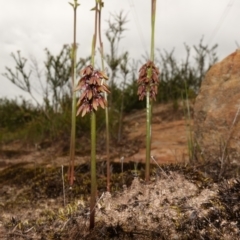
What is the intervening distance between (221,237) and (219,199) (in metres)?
0.26

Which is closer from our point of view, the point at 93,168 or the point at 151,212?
the point at 93,168

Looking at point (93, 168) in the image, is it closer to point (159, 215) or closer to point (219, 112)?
point (159, 215)

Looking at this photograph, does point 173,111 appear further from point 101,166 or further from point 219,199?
point 219,199

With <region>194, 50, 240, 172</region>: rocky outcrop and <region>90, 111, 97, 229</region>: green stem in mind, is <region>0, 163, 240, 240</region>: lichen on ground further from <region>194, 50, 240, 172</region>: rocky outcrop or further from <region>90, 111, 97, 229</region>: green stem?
<region>194, 50, 240, 172</region>: rocky outcrop

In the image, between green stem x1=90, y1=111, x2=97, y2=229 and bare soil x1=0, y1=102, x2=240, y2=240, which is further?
bare soil x1=0, y1=102, x2=240, y2=240

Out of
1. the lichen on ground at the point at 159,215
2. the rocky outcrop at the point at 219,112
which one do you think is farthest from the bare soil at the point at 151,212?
the rocky outcrop at the point at 219,112

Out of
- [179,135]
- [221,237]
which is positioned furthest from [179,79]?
[221,237]

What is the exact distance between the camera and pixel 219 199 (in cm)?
212

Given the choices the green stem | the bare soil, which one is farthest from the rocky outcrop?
the green stem

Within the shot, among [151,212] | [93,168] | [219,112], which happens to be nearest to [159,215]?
[151,212]

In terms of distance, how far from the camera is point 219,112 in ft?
11.4

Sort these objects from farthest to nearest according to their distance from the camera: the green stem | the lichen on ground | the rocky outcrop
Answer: the rocky outcrop, the lichen on ground, the green stem

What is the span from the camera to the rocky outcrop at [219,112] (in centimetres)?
333

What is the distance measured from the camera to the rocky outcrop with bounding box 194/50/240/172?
3.33 m
